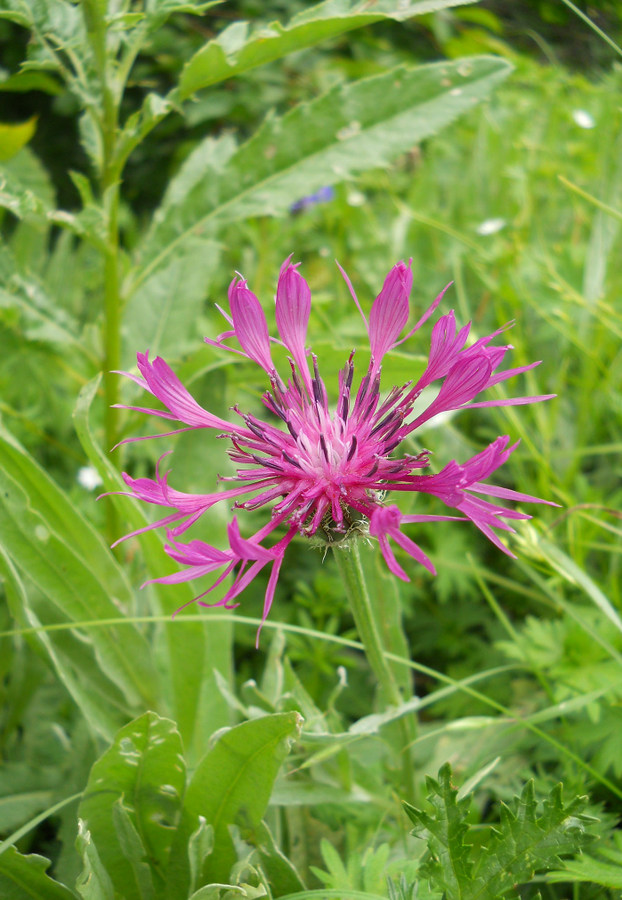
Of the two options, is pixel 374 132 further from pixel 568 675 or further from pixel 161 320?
pixel 568 675

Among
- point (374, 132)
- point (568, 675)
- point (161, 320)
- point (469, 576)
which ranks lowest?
point (469, 576)

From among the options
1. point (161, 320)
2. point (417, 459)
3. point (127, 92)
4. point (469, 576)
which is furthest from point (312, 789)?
point (127, 92)

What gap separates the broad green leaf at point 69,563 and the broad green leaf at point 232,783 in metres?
0.23

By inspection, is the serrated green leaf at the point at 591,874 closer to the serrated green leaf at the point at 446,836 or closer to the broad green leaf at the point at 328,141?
the serrated green leaf at the point at 446,836

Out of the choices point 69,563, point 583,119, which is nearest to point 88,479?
point 69,563

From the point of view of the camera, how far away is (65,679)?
0.98 m

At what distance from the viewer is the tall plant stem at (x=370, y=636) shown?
2.60 ft

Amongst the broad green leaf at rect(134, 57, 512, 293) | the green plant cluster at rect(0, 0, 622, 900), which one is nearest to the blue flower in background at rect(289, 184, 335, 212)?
the green plant cluster at rect(0, 0, 622, 900)

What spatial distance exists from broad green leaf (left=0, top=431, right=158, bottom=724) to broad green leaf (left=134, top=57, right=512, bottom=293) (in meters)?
0.42

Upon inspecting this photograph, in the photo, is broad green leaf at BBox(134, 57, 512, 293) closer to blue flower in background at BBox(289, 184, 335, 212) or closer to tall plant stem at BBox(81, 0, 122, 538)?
tall plant stem at BBox(81, 0, 122, 538)

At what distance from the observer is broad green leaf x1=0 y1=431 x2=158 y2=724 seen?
98 cm

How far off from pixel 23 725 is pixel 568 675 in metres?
0.86

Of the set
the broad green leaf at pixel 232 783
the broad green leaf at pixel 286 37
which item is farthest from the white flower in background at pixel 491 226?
the broad green leaf at pixel 232 783

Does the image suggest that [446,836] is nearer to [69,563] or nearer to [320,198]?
[69,563]
